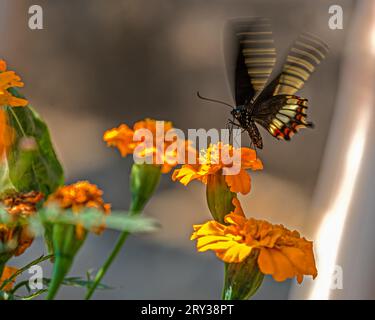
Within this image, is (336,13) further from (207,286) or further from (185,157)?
(185,157)

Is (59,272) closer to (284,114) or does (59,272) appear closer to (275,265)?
(275,265)

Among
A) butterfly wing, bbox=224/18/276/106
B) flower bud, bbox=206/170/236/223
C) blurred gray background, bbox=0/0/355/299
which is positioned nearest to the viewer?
flower bud, bbox=206/170/236/223

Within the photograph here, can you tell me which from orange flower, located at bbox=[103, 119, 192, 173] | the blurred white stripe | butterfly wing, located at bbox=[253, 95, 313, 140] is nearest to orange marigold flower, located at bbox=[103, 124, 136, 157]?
orange flower, located at bbox=[103, 119, 192, 173]

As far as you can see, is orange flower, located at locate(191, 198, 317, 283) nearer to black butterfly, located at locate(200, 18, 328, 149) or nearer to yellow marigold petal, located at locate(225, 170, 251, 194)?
yellow marigold petal, located at locate(225, 170, 251, 194)

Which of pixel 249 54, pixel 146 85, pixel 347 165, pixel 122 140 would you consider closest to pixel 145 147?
pixel 122 140

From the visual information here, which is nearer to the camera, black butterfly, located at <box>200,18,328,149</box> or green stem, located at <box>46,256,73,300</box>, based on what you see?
green stem, located at <box>46,256,73,300</box>

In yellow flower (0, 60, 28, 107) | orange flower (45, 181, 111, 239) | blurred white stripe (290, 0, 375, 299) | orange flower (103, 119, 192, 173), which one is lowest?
blurred white stripe (290, 0, 375, 299)

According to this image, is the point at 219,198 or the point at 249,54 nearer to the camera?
the point at 219,198
